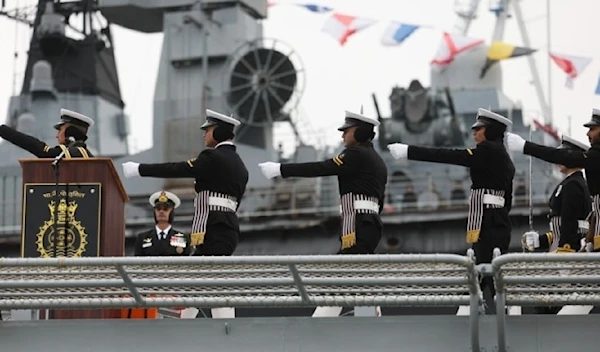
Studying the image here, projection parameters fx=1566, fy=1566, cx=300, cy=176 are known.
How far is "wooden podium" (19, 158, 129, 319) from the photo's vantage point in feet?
35.9

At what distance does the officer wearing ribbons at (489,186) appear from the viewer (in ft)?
36.6

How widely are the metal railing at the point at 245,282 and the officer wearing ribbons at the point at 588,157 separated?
5.31 feet

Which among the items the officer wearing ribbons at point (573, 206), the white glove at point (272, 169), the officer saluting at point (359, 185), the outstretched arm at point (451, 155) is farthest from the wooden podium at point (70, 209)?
the officer wearing ribbons at point (573, 206)

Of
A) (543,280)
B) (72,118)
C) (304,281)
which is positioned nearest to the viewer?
(543,280)

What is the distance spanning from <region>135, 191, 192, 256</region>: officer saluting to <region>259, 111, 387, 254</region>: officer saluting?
6.81ft

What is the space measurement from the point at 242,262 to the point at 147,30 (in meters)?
39.2

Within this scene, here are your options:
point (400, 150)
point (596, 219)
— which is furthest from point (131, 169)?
point (596, 219)

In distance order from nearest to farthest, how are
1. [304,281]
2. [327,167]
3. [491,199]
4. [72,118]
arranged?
[304,281] → [327,167] → [491,199] → [72,118]

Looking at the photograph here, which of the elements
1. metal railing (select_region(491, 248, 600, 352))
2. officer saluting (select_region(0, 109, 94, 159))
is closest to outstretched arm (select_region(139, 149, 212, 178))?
officer saluting (select_region(0, 109, 94, 159))

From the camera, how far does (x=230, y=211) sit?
11508 millimetres

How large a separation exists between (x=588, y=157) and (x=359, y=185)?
172 cm

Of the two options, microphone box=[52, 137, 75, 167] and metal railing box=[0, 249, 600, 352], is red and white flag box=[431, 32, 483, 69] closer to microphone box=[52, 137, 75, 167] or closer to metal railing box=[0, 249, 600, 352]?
microphone box=[52, 137, 75, 167]

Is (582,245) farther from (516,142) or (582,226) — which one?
(516,142)

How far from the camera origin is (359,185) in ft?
37.4
